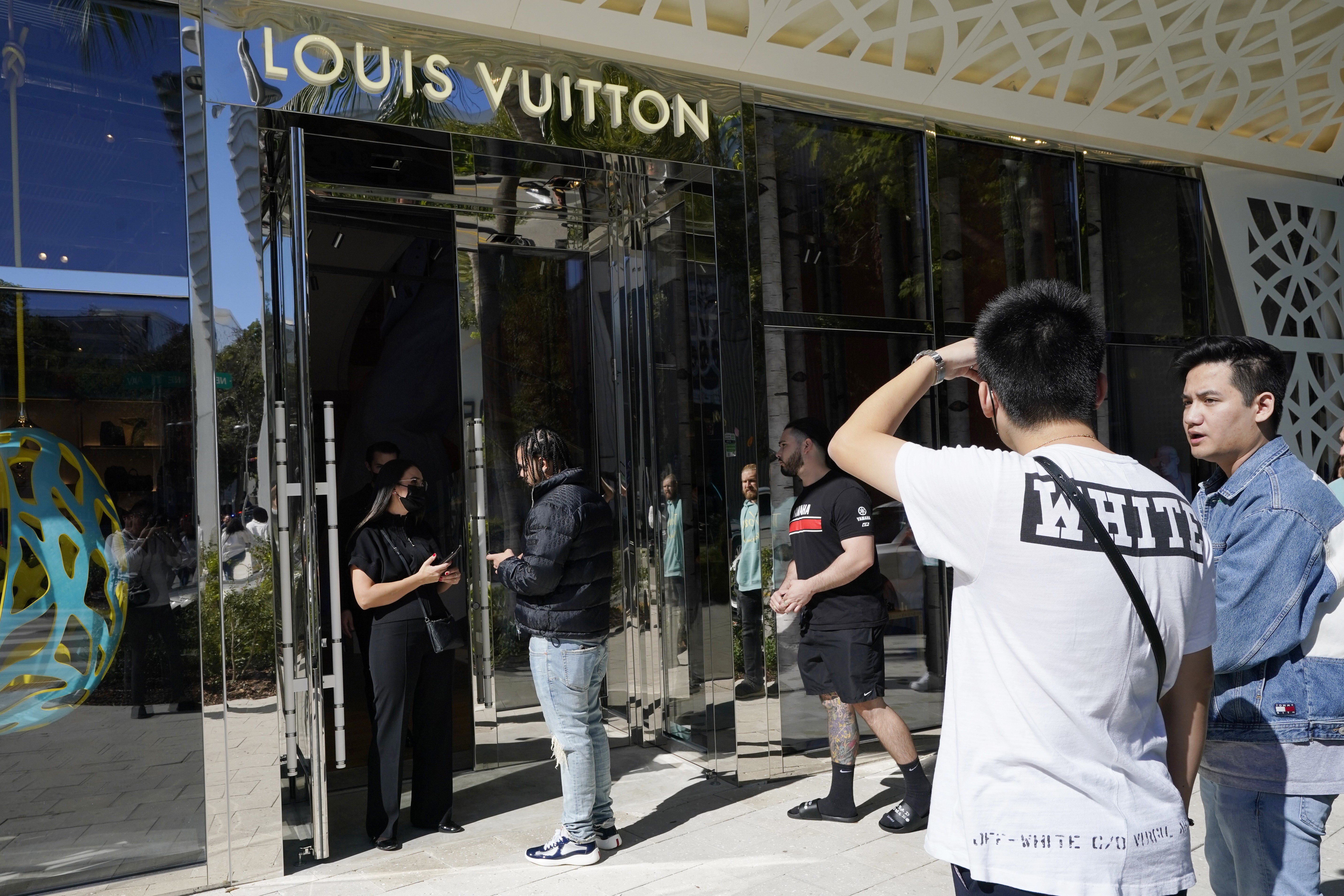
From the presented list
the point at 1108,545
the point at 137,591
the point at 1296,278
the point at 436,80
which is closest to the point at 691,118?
the point at 436,80

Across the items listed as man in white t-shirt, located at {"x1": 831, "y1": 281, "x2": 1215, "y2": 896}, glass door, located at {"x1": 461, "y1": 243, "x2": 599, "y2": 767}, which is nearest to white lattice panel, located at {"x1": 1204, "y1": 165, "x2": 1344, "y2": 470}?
glass door, located at {"x1": 461, "y1": 243, "x2": 599, "y2": 767}

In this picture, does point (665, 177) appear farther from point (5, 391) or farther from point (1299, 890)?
point (1299, 890)

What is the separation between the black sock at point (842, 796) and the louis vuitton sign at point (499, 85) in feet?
10.4

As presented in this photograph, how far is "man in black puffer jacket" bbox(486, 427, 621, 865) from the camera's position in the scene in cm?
417

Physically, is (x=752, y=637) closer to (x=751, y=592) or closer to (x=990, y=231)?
(x=751, y=592)

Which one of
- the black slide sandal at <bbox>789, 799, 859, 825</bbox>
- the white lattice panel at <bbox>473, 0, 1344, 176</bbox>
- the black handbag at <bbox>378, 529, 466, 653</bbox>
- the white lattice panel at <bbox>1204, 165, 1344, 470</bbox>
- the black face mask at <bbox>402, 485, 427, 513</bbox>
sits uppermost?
the white lattice panel at <bbox>473, 0, 1344, 176</bbox>

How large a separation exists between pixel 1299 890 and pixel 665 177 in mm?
4142

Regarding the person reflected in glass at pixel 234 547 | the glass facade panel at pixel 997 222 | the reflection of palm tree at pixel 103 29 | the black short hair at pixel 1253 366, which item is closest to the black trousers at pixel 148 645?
the person reflected in glass at pixel 234 547

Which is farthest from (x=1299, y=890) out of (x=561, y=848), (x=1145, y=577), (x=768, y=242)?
(x=768, y=242)

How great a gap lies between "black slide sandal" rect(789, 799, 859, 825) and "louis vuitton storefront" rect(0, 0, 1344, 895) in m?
0.56

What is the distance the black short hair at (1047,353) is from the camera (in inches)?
69.0

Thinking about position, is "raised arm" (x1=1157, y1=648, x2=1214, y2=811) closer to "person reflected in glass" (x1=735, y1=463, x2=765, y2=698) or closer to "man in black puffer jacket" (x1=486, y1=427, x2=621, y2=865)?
"man in black puffer jacket" (x1=486, y1=427, x2=621, y2=865)

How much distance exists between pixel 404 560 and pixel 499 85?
2203 millimetres

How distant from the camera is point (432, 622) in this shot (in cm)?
448
